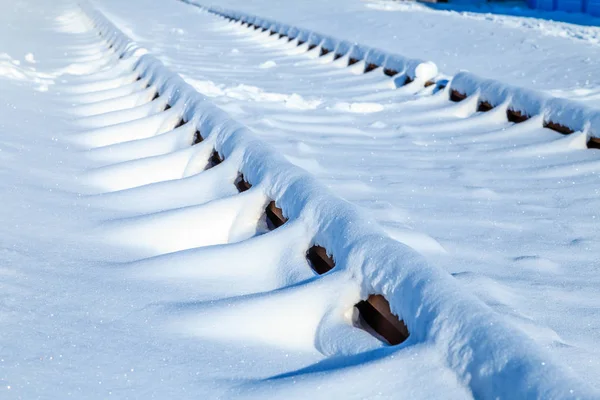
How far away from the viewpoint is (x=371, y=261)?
151 centimetres

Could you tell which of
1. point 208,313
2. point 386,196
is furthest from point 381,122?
point 208,313

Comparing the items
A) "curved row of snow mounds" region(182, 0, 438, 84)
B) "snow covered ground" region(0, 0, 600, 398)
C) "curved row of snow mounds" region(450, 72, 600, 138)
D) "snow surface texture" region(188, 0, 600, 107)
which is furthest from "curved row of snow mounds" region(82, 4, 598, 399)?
"snow surface texture" region(188, 0, 600, 107)

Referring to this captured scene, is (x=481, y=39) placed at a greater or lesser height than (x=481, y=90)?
lesser

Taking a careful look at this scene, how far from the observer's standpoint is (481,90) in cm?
381

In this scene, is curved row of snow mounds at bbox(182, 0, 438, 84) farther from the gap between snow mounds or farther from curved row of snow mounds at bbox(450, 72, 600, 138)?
curved row of snow mounds at bbox(450, 72, 600, 138)

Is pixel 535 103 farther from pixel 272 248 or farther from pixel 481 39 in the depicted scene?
pixel 481 39

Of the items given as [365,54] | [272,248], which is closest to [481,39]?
[365,54]

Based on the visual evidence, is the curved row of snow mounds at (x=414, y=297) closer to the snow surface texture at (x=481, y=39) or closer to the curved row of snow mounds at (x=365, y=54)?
the curved row of snow mounds at (x=365, y=54)

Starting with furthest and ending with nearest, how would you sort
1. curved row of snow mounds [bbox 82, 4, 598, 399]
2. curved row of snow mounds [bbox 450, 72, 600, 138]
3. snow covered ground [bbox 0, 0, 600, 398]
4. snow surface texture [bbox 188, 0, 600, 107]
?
1. snow surface texture [bbox 188, 0, 600, 107]
2. curved row of snow mounds [bbox 450, 72, 600, 138]
3. snow covered ground [bbox 0, 0, 600, 398]
4. curved row of snow mounds [bbox 82, 4, 598, 399]

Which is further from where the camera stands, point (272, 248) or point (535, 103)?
point (535, 103)

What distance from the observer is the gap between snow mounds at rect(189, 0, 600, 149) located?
3.08 m

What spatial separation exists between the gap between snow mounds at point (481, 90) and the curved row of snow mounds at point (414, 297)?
1.48m

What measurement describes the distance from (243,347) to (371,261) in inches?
12.8

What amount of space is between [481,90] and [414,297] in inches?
106
